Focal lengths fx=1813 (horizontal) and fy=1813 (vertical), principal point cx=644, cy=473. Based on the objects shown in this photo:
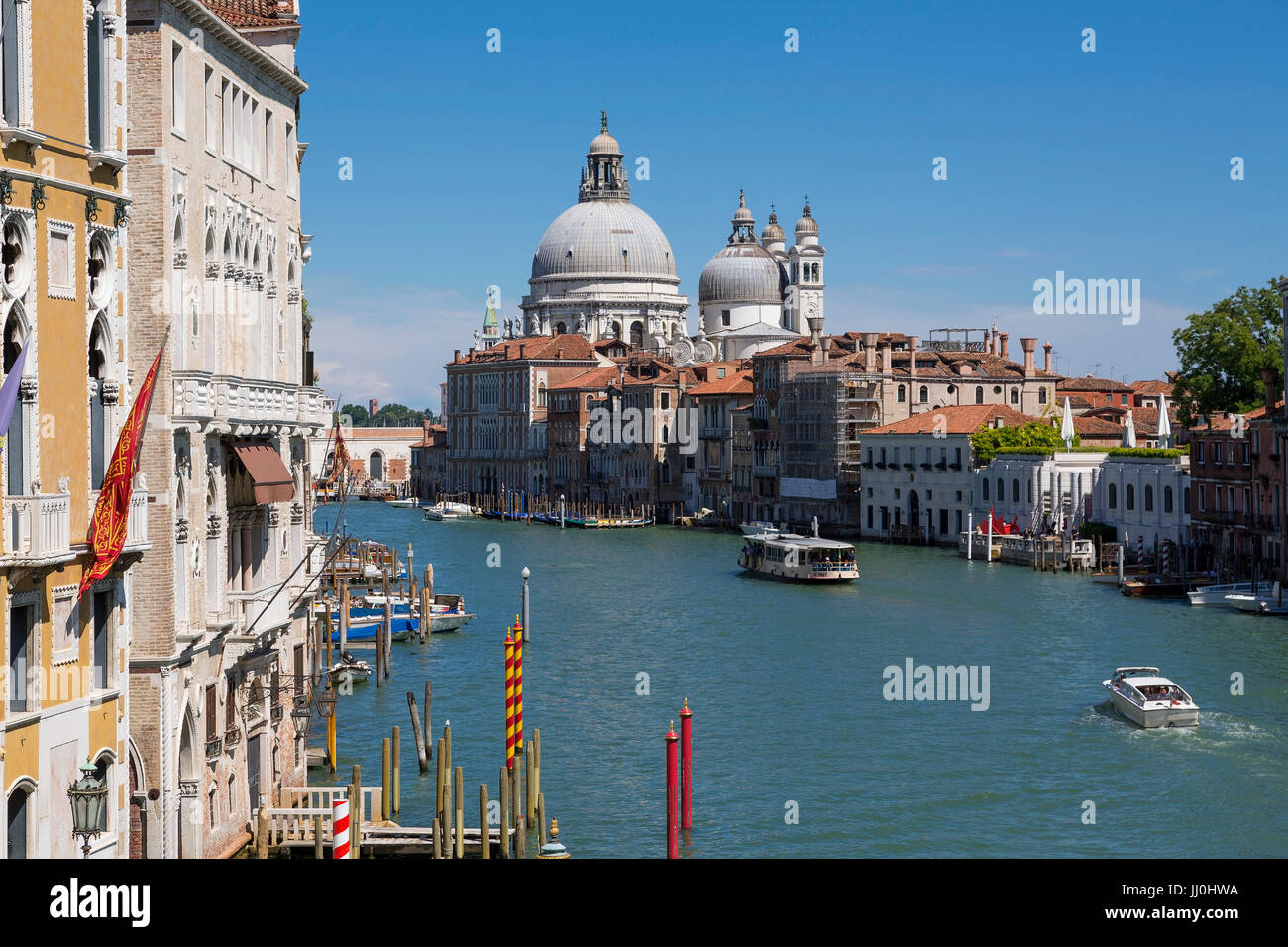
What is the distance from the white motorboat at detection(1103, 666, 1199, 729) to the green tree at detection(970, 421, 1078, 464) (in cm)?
2858

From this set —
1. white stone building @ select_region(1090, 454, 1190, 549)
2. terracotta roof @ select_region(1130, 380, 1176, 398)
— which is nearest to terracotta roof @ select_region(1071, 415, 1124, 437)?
white stone building @ select_region(1090, 454, 1190, 549)

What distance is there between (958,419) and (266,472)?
1625 inches

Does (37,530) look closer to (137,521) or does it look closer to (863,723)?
(137,521)

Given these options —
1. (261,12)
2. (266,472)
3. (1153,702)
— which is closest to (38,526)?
(266,472)

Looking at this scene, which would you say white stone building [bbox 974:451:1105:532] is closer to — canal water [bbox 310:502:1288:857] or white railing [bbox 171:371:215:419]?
canal water [bbox 310:502:1288:857]

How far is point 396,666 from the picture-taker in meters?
25.4

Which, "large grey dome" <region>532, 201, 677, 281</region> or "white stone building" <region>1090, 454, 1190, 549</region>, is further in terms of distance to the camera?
"large grey dome" <region>532, 201, 677, 281</region>

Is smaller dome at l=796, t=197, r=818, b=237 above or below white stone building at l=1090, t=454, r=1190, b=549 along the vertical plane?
above

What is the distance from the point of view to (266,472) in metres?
11.9

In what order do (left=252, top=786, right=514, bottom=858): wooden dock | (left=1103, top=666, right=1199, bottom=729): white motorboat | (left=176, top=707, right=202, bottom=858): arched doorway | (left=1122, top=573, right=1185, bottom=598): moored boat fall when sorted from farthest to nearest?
(left=1122, top=573, right=1185, bottom=598): moored boat < (left=1103, top=666, right=1199, bottom=729): white motorboat < (left=252, top=786, right=514, bottom=858): wooden dock < (left=176, top=707, right=202, bottom=858): arched doorway

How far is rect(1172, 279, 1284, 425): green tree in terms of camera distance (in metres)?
41.6

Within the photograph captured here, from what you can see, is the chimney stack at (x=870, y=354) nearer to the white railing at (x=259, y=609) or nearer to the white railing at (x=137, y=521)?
the white railing at (x=259, y=609)

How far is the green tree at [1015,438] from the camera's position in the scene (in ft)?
159

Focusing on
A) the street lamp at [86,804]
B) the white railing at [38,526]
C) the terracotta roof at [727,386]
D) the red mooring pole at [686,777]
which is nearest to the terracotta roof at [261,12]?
the white railing at [38,526]
